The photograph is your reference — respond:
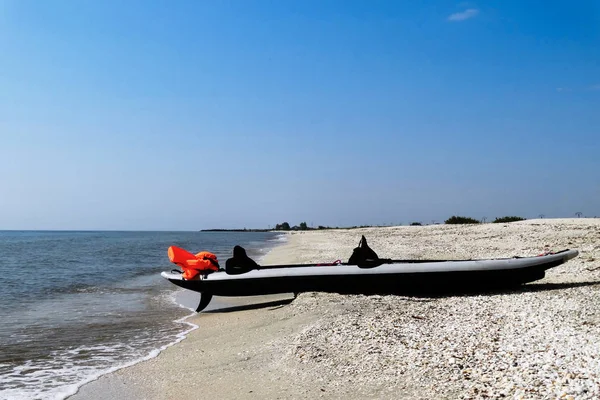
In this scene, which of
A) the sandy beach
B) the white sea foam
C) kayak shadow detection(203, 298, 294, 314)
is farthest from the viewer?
kayak shadow detection(203, 298, 294, 314)

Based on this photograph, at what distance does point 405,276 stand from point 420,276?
11.7 inches

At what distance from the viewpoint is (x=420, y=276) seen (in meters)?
9.31

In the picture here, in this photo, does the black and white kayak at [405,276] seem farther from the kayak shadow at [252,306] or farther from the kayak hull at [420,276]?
the kayak shadow at [252,306]

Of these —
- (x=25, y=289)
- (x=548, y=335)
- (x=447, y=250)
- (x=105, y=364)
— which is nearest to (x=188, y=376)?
(x=105, y=364)

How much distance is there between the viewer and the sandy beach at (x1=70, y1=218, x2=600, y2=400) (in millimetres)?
4180

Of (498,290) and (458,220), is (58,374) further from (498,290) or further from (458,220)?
(458,220)

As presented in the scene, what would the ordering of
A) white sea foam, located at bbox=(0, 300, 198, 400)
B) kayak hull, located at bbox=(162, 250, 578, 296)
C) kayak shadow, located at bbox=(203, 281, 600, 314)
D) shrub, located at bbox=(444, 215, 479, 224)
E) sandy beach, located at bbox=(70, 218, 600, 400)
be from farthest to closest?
1. shrub, located at bbox=(444, 215, 479, 224)
2. kayak hull, located at bbox=(162, 250, 578, 296)
3. kayak shadow, located at bbox=(203, 281, 600, 314)
4. white sea foam, located at bbox=(0, 300, 198, 400)
5. sandy beach, located at bbox=(70, 218, 600, 400)

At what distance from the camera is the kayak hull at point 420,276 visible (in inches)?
361

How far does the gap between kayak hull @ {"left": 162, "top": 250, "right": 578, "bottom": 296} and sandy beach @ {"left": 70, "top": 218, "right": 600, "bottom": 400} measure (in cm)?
49

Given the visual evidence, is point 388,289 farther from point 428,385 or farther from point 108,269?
point 108,269

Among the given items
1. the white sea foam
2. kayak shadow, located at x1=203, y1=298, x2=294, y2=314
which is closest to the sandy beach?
the white sea foam

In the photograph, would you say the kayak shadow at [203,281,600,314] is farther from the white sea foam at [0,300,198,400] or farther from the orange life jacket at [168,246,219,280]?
the white sea foam at [0,300,198,400]

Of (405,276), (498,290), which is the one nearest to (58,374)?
(405,276)

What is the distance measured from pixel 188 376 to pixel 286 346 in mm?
1295
